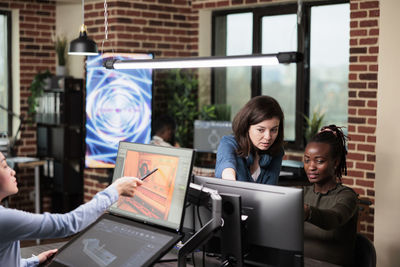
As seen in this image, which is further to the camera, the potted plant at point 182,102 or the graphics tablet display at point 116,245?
the potted plant at point 182,102

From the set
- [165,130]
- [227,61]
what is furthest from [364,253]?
[165,130]

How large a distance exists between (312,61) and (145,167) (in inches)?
136

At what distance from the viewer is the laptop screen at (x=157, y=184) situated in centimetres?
194

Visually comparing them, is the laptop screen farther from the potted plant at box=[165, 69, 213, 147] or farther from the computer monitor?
the potted plant at box=[165, 69, 213, 147]

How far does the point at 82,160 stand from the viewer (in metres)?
5.75

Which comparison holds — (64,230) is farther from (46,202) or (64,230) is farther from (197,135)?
(46,202)

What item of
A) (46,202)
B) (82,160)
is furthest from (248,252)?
(46,202)

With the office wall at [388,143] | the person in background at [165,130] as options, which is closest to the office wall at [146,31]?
the person in background at [165,130]

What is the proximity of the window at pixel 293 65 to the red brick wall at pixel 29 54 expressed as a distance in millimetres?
1902

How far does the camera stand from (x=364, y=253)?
8.44 feet

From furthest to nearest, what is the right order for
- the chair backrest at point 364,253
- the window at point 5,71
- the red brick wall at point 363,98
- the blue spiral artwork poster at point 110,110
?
the window at point 5,71 → the blue spiral artwork poster at point 110,110 → the red brick wall at point 363,98 → the chair backrest at point 364,253

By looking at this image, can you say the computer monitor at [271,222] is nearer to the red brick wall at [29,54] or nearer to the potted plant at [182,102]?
the potted plant at [182,102]

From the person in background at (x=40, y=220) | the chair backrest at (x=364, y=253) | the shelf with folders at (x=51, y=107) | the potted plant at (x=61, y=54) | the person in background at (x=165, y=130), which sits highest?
the potted plant at (x=61, y=54)

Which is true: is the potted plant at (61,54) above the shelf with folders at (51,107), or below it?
above
